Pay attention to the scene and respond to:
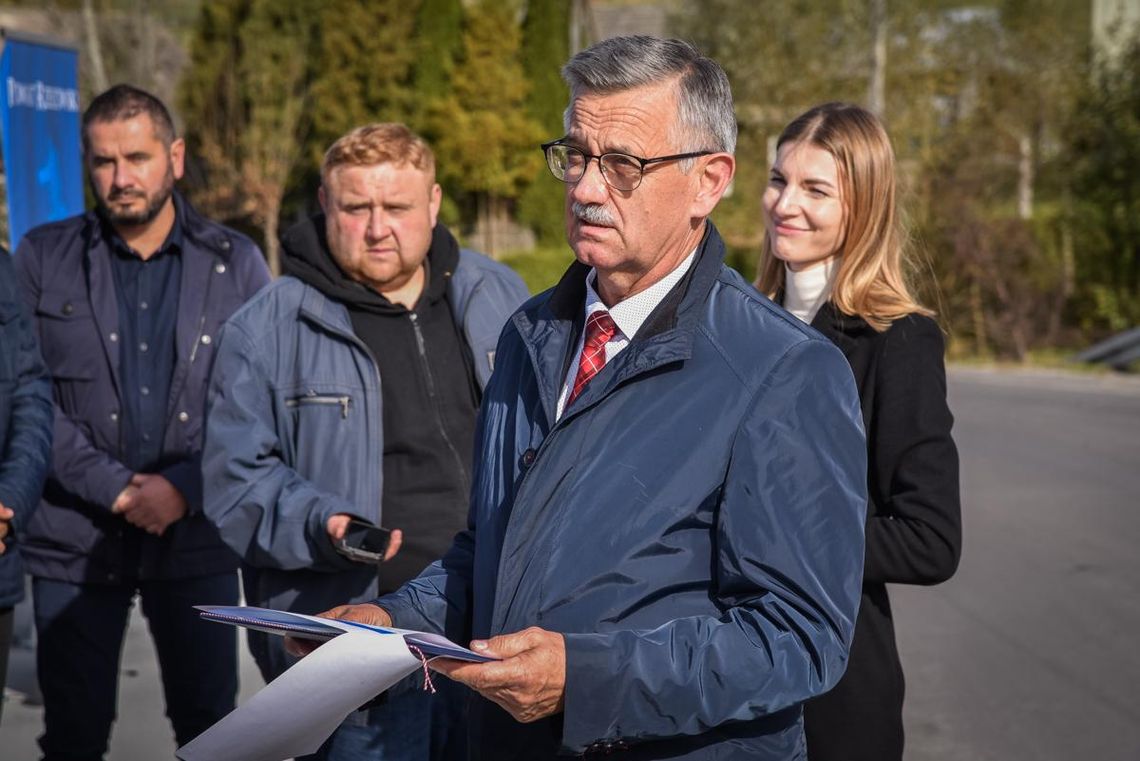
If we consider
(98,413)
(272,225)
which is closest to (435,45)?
(272,225)

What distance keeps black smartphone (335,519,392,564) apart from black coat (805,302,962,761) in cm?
114

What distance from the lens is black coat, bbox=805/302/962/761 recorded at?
2965mm

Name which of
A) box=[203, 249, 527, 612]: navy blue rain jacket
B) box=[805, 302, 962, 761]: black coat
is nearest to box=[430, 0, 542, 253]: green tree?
box=[203, 249, 527, 612]: navy blue rain jacket

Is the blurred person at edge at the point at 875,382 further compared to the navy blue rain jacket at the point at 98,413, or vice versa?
the navy blue rain jacket at the point at 98,413

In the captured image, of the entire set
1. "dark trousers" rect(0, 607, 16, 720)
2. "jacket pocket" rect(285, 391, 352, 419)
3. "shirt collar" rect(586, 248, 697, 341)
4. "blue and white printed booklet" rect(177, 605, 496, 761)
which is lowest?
"dark trousers" rect(0, 607, 16, 720)

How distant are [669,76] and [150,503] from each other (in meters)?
2.66

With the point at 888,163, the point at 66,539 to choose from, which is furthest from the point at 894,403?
the point at 66,539

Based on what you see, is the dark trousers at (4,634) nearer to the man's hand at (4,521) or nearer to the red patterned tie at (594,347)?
the man's hand at (4,521)

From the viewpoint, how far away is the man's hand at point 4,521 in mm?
3687

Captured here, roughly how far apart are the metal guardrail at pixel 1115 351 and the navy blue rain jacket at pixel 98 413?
16.6 m

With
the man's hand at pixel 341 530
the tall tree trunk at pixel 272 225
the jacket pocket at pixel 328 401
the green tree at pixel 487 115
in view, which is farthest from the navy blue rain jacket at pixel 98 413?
the green tree at pixel 487 115

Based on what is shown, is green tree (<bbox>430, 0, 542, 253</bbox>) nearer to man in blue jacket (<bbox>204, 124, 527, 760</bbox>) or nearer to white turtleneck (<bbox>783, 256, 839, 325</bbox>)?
man in blue jacket (<bbox>204, 124, 527, 760</bbox>)

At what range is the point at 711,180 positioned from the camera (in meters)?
2.33

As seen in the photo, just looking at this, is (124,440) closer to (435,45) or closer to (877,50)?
(877,50)
